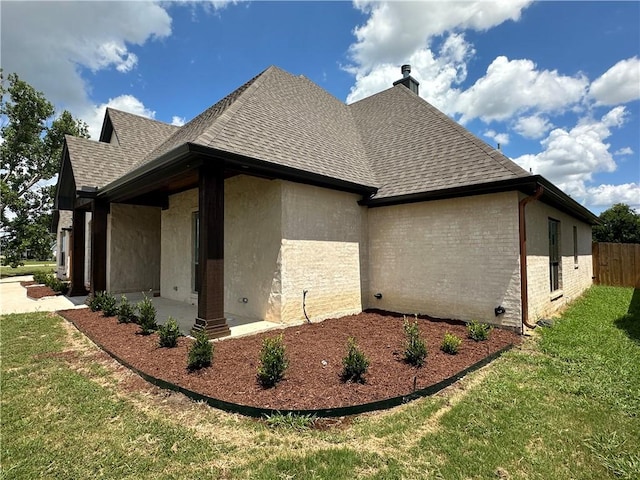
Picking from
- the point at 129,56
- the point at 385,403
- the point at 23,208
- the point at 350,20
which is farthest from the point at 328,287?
the point at 23,208

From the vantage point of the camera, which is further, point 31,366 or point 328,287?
point 328,287

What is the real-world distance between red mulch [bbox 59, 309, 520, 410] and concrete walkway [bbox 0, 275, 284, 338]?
1.94 feet

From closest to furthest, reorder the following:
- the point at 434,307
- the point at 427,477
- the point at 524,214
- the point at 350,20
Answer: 1. the point at 427,477
2. the point at 524,214
3. the point at 434,307
4. the point at 350,20

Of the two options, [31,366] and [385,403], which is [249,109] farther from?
[385,403]

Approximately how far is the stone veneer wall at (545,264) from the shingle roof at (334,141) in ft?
6.24

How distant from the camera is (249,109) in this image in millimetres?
8234

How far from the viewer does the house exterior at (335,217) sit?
6.85 m

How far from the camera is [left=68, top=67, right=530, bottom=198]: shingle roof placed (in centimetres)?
734

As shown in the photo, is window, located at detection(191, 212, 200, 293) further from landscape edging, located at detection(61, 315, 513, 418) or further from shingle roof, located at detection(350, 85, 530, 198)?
shingle roof, located at detection(350, 85, 530, 198)

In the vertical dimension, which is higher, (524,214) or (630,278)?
(524,214)

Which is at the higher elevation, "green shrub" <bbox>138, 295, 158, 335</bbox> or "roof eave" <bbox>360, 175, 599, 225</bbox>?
"roof eave" <bbox>360, 175, 599, 225</bbox>

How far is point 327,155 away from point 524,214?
17.0 feet

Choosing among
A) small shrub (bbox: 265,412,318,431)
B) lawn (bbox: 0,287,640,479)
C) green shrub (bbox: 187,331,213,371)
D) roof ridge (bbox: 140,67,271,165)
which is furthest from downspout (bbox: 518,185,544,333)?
roof ridge (bbox: 140,67,271,165)

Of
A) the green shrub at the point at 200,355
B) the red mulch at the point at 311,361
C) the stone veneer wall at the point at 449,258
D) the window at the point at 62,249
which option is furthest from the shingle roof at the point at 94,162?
the window at the point at 62,249
